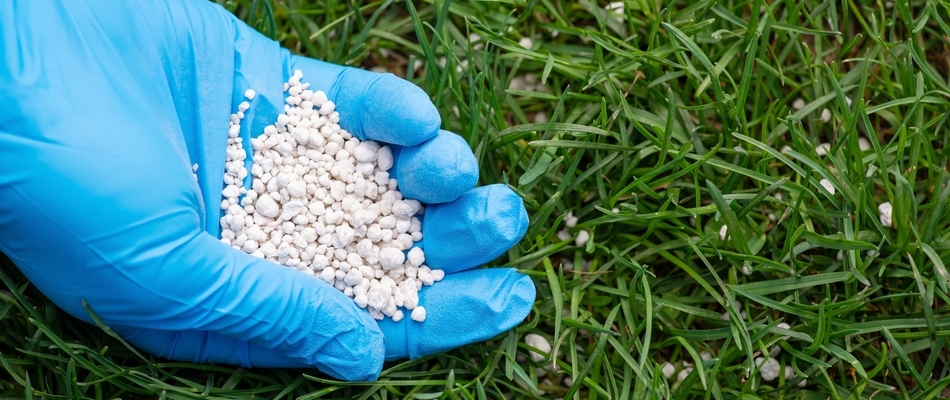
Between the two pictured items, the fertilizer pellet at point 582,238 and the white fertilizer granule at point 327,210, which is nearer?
the white fertilizer granule at point 327,210

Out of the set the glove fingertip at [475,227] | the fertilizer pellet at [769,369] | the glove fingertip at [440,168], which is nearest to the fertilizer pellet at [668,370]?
the fertilizer pellet at [769,369]

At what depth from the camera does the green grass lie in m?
1.06

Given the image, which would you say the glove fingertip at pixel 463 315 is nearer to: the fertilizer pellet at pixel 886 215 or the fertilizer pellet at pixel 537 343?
the fertilizer pellet at pixel 537 343

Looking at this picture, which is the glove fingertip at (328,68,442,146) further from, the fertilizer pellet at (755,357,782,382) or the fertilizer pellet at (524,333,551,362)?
the fertilizer pellet at (755,357,782,382)

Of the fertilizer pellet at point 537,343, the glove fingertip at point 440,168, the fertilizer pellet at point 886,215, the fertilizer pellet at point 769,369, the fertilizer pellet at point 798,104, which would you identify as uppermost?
the glove fingertip at point 440,168

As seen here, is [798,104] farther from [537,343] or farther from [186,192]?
[186,192]

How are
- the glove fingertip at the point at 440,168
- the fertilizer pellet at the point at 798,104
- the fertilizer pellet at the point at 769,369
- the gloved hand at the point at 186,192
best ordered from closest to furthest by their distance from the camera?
1. the gloved hand at the point at 186,192
2. the glove fingertip at the point at 440,168
3. the fertilizer pellet at the point at 769,369
4. the fertilizer pellet at the point at 798,104

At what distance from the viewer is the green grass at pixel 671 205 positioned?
106 centimetres

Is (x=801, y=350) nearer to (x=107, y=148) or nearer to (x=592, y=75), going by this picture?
(x=592, y=75)

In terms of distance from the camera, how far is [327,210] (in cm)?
104

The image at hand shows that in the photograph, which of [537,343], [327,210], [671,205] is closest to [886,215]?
[671,205]

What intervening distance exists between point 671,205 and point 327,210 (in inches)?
20.8

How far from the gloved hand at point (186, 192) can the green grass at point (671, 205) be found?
7 cm

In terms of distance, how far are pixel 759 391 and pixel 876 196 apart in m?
0.38
